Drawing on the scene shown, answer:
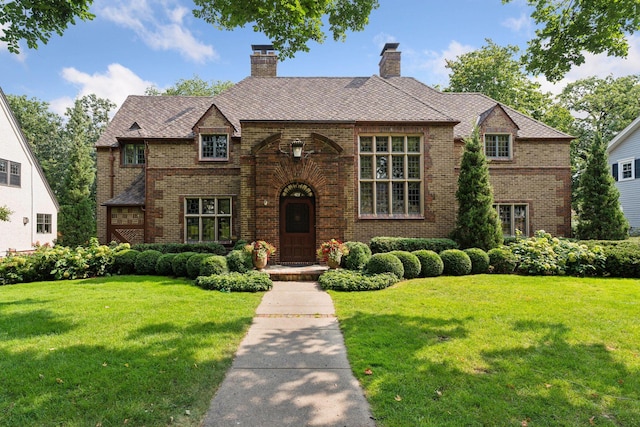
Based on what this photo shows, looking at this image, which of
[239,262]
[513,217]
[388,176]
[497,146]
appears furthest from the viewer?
[497,146]

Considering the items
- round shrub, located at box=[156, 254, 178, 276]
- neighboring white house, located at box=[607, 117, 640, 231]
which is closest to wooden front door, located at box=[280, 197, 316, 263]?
round shrub, located at box=[156, 254, 178, 276]

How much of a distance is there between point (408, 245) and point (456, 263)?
189 cm

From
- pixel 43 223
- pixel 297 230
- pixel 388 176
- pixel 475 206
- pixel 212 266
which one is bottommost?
pixel 212 266

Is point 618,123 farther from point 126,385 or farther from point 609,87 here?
point 126,385

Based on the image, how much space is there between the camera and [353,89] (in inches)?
631

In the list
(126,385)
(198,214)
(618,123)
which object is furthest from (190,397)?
(618,123)

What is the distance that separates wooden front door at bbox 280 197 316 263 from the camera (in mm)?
12797

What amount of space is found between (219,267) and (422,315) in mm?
6120

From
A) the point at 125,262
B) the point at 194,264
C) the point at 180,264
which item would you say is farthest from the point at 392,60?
the point at 125,262

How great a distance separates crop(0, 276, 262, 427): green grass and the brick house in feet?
17.2

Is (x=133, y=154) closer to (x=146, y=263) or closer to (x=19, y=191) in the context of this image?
(x=146, y=263)

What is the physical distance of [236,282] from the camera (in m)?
9.14

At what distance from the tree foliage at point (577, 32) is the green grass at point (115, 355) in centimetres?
906

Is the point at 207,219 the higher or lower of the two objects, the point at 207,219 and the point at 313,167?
the lower
